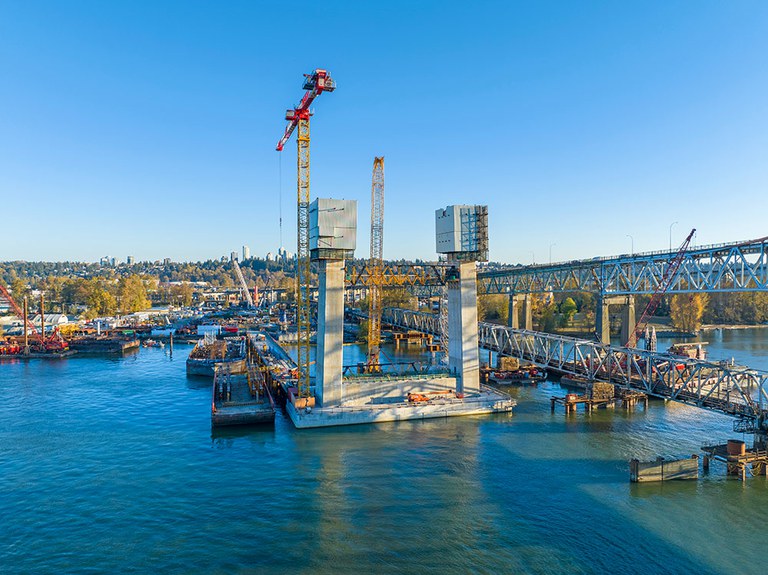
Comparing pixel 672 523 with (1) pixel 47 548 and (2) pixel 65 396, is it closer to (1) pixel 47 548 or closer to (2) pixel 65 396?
(1) pixel 47 548

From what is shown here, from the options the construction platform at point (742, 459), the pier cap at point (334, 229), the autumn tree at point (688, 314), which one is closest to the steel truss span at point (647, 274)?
the construction platform at point (742, 459)

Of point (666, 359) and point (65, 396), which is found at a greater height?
point (666, 359)

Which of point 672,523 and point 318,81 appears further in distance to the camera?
point 318,81

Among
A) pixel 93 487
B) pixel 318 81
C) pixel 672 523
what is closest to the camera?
pixel 672 523

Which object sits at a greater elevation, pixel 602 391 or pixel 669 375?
pixel 669 375

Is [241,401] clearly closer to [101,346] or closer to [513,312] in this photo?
[513,312]

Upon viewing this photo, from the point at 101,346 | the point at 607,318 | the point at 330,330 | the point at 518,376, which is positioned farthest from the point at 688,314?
the point at 101,346

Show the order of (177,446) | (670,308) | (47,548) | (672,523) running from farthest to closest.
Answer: (670,308) < (177,446) < (672,523) < (47,548)

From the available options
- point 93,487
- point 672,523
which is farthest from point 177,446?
point 672,523
